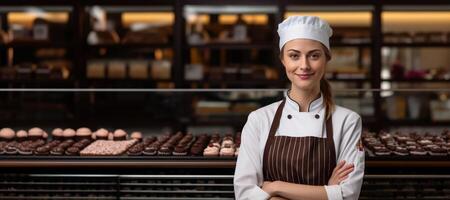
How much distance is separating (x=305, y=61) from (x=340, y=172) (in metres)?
0.38

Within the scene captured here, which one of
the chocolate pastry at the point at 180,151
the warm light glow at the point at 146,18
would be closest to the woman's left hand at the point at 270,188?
the chocolate pastry at the point at 180,151

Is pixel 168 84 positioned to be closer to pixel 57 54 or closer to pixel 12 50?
pixel 57 54

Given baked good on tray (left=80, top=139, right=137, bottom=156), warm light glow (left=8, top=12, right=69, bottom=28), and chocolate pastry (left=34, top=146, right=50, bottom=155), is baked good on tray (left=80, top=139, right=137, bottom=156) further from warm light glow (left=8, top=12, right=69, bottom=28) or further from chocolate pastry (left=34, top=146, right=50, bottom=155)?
warm light glow (left=8, top=12, right=69, bottom=28)

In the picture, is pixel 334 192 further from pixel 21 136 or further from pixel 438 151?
pixel 21 136

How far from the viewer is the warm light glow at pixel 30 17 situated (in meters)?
5.98

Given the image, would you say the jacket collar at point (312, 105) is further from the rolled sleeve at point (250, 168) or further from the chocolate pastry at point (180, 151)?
the chocolate pastry at point (180, 151)

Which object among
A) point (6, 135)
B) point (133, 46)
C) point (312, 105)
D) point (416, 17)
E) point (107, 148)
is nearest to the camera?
point (312, 105)

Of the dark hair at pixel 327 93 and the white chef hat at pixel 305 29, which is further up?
the white chef hat at pixel 305 29

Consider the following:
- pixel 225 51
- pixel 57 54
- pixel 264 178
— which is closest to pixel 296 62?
pixel 264 178

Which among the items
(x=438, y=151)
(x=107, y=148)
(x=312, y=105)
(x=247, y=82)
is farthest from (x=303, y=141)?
(x=247, y=82)

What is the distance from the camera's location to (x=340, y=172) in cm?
197

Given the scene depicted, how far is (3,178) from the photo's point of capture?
9.75ft

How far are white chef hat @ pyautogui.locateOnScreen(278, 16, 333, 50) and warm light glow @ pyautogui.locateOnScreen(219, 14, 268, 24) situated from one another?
387 cm

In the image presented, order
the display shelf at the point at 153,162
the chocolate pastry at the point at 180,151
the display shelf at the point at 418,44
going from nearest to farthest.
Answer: the display shelf at the point at 153,162 → the chocolate pastry at the point at 180,151 → the display shelf at the point at 418,44
